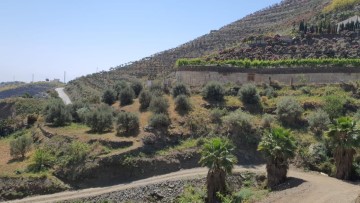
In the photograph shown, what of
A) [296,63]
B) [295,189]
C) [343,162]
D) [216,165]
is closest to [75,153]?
[216,165]

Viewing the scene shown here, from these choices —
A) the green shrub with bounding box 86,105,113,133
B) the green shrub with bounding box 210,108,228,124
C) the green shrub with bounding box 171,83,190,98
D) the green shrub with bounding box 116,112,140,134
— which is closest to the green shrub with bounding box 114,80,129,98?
the green shrub with bounding box 171,83,190,98

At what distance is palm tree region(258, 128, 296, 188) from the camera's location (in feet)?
93.7

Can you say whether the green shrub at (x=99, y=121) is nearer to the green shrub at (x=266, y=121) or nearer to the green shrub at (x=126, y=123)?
the green shrub at (x=126, y=123)

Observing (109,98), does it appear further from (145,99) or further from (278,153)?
(278,153)

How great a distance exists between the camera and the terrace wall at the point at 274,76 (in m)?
49.2

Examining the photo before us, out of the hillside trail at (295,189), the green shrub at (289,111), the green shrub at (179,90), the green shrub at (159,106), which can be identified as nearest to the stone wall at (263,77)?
the green shrub at (179,90)

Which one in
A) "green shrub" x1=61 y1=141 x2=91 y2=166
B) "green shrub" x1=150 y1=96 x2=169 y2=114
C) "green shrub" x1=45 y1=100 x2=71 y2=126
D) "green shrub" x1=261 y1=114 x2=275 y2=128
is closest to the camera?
"green shrub" x1=61 y1=141 x2=91 y2=166

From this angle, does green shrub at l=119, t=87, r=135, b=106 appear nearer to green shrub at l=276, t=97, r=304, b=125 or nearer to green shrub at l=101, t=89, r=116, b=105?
green shrub at l=101, t=89, r=116, b=105

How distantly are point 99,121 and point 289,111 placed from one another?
1654 cm

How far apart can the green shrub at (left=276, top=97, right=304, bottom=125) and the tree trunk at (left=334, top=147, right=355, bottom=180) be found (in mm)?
9674

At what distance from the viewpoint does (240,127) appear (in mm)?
38500

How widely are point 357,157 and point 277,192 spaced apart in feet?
25.7

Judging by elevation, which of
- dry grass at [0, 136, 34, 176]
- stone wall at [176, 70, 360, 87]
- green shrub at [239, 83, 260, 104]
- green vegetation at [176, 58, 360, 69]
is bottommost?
dry grass at [0, 136, 34, 176]

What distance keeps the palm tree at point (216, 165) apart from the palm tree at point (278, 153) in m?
2.30
